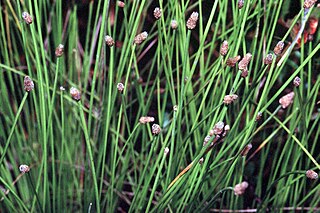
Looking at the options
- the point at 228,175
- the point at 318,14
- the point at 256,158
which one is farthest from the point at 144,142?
the point at 318,14

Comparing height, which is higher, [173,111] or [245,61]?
[245,61]

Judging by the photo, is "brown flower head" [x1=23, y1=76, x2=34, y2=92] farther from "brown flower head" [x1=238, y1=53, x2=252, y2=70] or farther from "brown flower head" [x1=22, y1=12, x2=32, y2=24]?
"brown flower head" [x1=238, y1=53, x2=252, y2=70]

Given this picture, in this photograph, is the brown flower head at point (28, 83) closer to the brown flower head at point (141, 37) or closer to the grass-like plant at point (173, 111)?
the grass-like plant at point (173, 111)

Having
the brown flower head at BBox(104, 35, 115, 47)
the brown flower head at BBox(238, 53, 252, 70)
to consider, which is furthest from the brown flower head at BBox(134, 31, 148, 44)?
the brown flower head at BBox(238, 53, 252, 70)

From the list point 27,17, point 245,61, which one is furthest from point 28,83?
point 245,61

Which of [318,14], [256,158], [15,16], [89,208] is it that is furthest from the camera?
[256,158]

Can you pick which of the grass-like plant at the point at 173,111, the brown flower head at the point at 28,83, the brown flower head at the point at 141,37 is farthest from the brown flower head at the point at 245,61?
the brown flower head at the point at 28,83

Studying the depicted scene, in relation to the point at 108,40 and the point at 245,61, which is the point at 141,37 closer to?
the point at 108,40

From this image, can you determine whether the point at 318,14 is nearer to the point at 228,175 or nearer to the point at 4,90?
the point at 228,175
